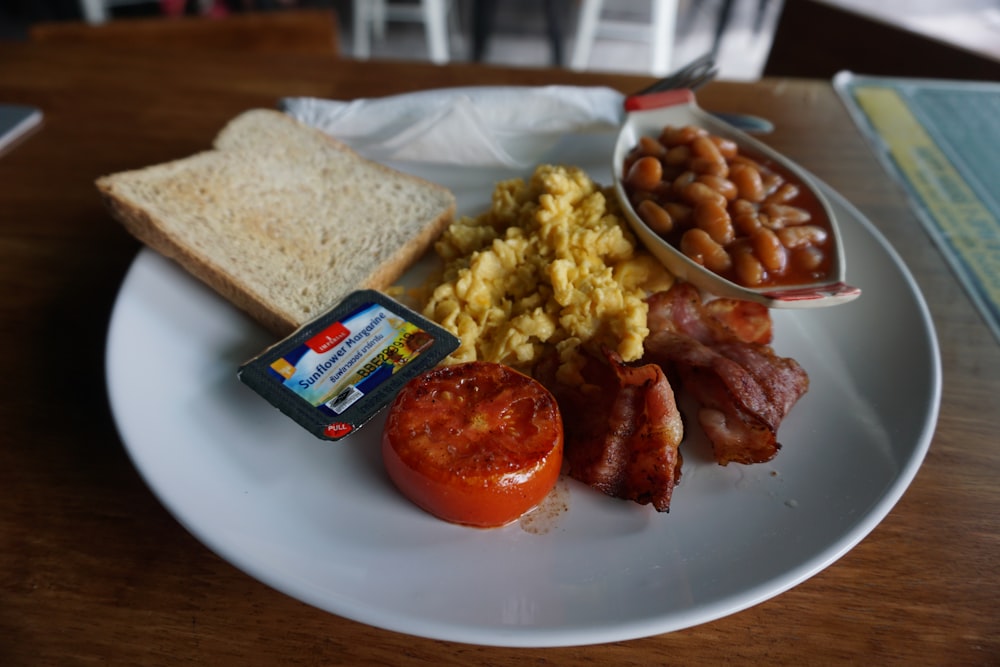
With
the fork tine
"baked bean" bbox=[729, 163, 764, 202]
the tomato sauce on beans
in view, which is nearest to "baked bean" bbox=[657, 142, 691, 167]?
the tomato sauce on beans

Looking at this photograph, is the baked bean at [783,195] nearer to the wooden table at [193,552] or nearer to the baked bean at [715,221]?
the baked bean at [715,221]

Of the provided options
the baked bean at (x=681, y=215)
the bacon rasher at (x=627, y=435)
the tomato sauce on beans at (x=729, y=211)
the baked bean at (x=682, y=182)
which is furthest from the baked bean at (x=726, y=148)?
the bacon rasher at (x=627, y=435)

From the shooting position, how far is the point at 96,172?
6.49 feet

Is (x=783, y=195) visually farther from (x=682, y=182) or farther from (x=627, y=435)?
(x=627, y=435)

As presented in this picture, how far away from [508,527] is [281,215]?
1028mm

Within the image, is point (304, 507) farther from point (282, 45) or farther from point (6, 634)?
point (282, 45)

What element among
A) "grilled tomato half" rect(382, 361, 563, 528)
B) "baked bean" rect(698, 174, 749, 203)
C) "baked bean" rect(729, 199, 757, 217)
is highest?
"baked bean" rect(698, 174, 749, 203)

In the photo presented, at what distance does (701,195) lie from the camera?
148 cm

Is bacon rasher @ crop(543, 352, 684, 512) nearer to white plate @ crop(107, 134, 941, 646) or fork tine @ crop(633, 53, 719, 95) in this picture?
white plate @ crop(107, 134, 941, 646)

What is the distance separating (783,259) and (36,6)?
231 inches

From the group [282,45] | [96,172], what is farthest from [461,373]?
[282,45]

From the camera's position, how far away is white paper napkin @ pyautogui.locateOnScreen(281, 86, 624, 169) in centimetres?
194

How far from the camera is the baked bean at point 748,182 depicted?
1.55 metres

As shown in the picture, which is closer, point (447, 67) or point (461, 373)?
point (461, 373)
